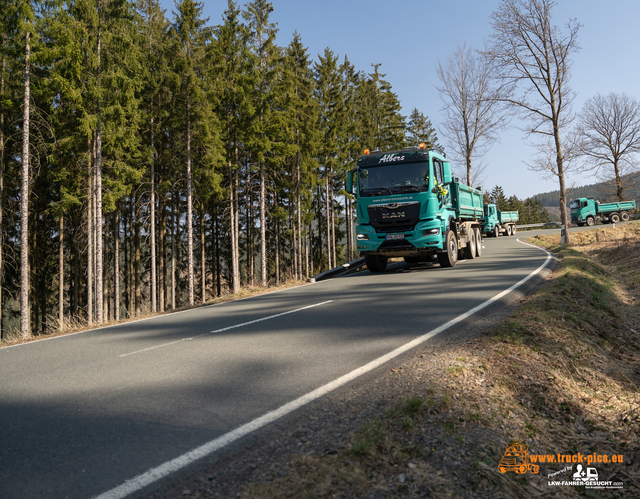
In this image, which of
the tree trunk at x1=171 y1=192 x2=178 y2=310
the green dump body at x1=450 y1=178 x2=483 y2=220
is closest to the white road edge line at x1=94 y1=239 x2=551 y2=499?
the green dump body at x1=450 y1=178 x2=483 y2=220

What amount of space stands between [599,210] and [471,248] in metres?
36.4

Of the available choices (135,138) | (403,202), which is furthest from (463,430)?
(135,138)

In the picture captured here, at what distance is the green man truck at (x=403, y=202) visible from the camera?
13766 millimetres

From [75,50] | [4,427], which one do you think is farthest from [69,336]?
[75,50]

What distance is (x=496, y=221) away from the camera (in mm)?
41500

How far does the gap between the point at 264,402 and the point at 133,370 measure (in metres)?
2.16

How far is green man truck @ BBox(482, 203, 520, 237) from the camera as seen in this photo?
124 ft

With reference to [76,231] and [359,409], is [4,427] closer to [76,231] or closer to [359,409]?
[359,409]

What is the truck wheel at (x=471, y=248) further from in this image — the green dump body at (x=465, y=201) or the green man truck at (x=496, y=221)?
the green man truck at (x=496, y=221)

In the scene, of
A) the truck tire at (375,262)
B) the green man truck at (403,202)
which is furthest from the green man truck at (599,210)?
the truck tire at (375,262)

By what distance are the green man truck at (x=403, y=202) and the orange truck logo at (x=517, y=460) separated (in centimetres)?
1078

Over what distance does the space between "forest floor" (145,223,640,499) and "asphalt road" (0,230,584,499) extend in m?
0.54

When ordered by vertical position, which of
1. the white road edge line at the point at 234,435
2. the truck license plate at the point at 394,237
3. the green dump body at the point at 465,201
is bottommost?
the white road edge line at the point at 234,435

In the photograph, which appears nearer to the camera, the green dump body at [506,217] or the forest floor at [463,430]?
the forest floor at [463,430]
